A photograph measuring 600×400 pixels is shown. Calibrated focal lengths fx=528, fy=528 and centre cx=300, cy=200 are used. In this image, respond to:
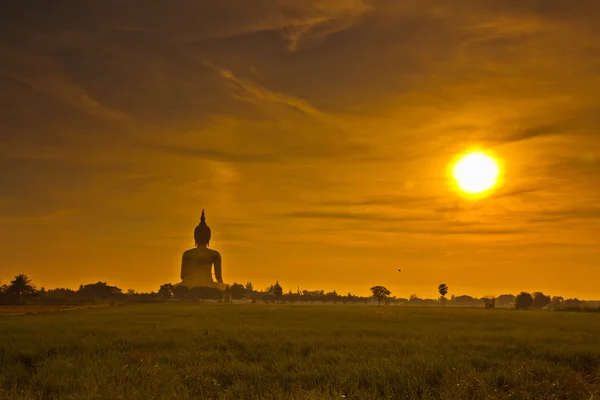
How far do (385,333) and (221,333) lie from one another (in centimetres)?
758

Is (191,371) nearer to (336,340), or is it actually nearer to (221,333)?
(336,340)

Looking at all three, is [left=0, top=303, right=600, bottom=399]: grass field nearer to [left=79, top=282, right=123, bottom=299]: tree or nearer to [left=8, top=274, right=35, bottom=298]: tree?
[left=8, top=274, right=35, bottom=298]: tree

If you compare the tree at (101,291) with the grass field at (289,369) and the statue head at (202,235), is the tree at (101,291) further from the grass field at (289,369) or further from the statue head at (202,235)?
the grass field at (289,369)

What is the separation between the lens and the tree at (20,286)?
76938mm

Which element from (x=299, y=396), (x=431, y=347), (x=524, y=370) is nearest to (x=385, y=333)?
(x=431, y=347)

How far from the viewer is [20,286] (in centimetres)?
7800

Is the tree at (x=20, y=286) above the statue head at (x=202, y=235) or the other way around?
the other way around

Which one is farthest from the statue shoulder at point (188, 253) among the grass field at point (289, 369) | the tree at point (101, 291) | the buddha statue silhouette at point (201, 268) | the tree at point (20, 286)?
the grass field at point (289, 369)

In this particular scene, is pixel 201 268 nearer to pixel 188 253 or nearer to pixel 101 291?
pixel 188 253

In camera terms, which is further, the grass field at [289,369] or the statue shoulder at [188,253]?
the statue shoulder at [188,253]

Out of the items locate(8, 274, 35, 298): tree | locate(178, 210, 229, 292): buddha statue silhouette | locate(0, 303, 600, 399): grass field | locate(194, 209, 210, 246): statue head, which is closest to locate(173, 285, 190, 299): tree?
locate(178, 210, 229, 292): buddha statue silhouette

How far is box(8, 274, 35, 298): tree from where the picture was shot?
252 feet

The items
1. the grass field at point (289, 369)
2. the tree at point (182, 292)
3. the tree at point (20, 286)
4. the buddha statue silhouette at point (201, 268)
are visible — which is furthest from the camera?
the buddha statue silhouette at point (201, 268)

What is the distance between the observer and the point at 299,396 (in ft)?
33.4
